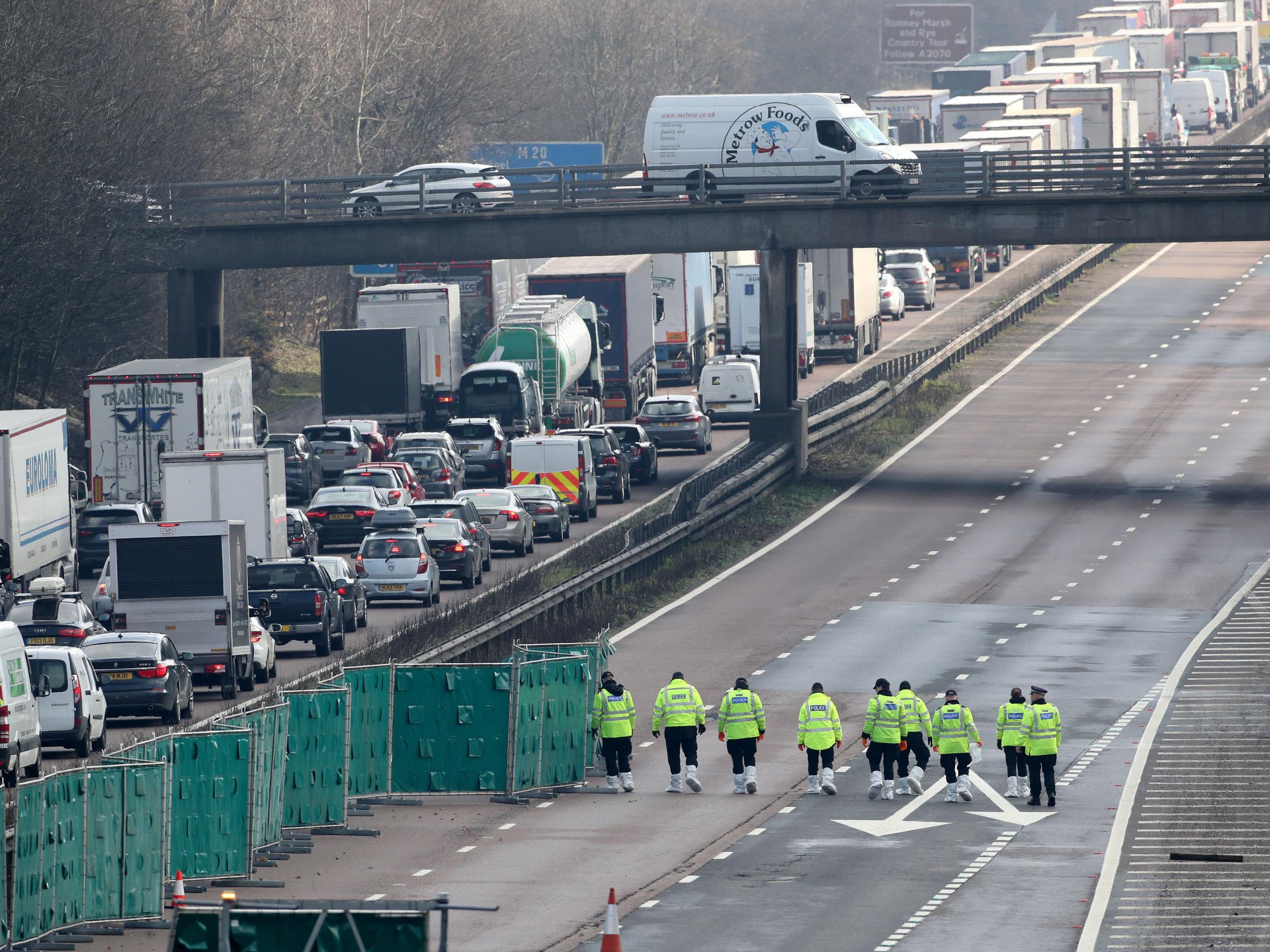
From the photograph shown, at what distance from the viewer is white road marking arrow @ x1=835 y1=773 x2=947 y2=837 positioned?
87.1 ft

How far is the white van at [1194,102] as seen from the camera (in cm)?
13038

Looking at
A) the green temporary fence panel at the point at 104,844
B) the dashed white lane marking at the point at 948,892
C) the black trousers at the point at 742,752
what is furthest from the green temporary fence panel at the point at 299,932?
the black trousers at the point at 742,752

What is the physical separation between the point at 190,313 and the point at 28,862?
42062 mm

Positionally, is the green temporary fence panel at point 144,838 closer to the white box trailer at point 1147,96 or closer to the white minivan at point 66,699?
the white minivan at point 66,699

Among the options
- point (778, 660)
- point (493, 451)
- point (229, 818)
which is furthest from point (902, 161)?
point (229, 818)

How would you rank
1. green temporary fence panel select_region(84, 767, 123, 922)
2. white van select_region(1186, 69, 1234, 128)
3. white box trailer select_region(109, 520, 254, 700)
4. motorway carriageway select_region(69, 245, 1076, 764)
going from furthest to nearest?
→ white van select_region(1186, 69, 1234, 128), motorway carriageway select_region(69, 245, 1076, 764), white box trailer select_region(109, 520, 254, 700), green temporary fence panel select_region(84, 767, 123, 922)

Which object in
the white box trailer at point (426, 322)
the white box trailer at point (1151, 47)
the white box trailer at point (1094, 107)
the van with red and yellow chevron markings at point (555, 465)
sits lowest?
the van with red and yellow chevron markings at point (555, 465)

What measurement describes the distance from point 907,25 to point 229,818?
157 metres

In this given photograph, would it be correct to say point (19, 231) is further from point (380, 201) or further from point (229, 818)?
point (229, 818)

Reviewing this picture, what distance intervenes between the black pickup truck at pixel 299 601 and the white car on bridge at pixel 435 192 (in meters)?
23.5

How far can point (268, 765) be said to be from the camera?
24.5 metres

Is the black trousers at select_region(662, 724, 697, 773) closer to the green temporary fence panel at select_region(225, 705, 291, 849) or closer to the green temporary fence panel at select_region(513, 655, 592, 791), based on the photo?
the green temporary fence panel at select_region(513, 655, 592, 791)

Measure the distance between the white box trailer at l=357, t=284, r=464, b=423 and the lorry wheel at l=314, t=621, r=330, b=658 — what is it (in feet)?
83.7

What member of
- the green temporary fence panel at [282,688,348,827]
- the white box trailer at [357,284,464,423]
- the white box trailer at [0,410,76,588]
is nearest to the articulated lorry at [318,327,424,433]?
the white box trailer at [357,284,464,423]
